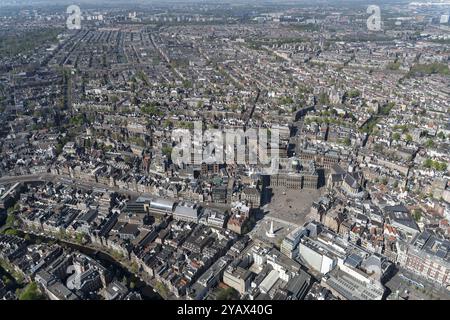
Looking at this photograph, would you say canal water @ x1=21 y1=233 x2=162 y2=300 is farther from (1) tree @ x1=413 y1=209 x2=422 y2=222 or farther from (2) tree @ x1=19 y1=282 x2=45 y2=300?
(1) tree @ x1=413 y1=209 x2=422 y2=222

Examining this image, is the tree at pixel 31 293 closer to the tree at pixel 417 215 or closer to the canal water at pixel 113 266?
the canal water at pixel 113 266

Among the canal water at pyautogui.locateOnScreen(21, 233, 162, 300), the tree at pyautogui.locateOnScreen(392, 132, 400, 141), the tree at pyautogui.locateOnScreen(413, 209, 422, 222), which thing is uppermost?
the tree at pyautogui.locateOnScreen(392, 132, 400, 141)

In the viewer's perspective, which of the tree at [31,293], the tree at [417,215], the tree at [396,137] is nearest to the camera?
the tree at [31,293]

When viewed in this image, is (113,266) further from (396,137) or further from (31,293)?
(396,137)

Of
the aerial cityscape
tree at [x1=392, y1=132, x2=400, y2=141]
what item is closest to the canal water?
the aerial cityscape

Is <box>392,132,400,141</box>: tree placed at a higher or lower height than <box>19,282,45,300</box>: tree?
higher

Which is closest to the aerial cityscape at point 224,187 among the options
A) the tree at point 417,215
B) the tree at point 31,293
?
the tree at point 31,293

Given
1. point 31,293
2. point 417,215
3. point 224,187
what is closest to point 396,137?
point 417,215

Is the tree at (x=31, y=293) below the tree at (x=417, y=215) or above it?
below
